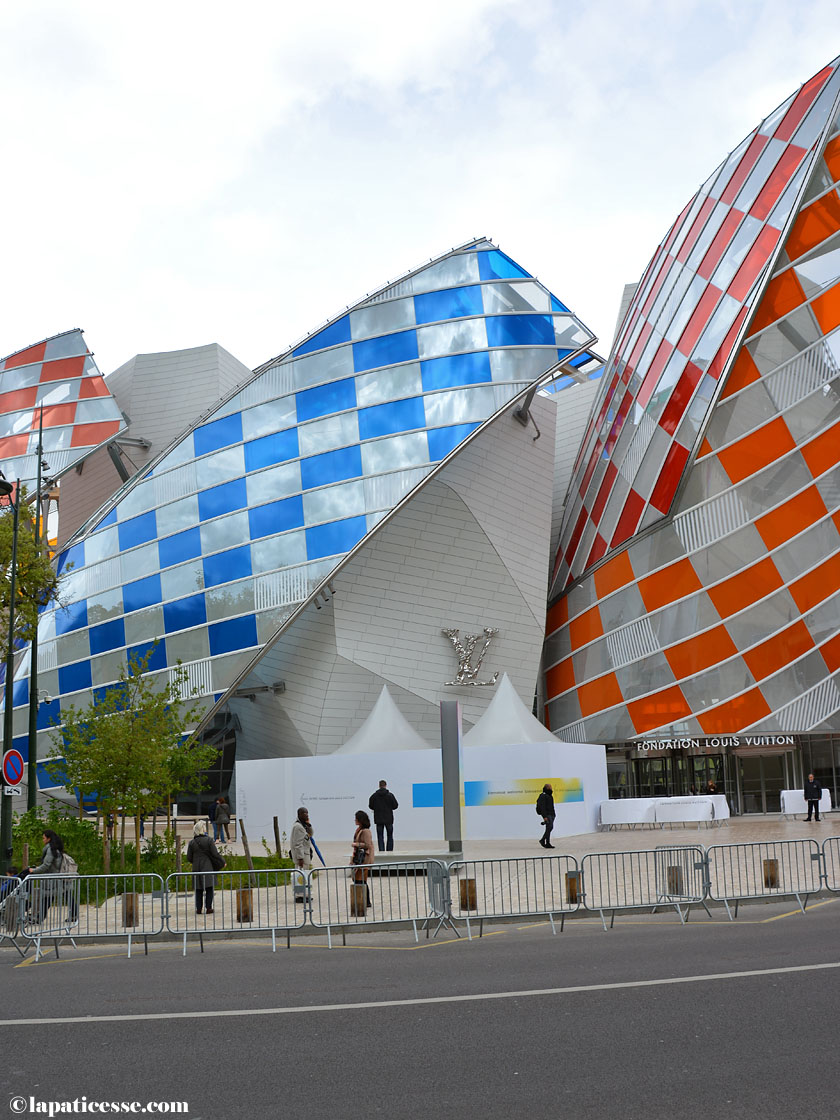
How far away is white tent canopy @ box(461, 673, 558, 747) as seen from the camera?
29125mm

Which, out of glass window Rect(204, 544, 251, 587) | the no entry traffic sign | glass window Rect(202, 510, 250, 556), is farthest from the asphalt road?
glass window Rect(202, 510, 250, 556)

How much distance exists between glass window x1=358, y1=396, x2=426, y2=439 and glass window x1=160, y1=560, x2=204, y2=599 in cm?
655

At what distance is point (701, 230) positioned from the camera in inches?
1441

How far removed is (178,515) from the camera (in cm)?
3522

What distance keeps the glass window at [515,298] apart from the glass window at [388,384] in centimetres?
320

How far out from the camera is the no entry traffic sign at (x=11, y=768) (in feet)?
59.8

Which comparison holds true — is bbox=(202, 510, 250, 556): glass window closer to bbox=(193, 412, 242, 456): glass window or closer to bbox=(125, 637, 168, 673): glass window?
bbox=(193, 412, 242, 456): glass window

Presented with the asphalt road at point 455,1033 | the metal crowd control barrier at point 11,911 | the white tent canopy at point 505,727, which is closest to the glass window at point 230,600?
the white tent canopy at point 505,727

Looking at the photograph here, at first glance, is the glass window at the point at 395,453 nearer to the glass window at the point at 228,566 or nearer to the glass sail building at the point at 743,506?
the glass window at the point at 228,566

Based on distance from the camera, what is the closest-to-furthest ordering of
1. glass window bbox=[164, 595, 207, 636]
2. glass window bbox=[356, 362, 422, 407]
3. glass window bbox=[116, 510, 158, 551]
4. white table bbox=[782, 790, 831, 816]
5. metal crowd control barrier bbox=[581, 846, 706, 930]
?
metal crowd control barrier bbox=[581, 846, 706, 930] → white table bbox=[782, 790, 831, 816] → glass window bbox=[164, 595, 207, 636] → glass window bbox=[356, 362, 422, 407] → glass window bbox=[116, 510, 158, 551]

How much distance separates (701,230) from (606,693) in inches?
605

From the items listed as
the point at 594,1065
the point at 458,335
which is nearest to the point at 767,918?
the point at 594,1065

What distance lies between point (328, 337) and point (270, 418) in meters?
3.19

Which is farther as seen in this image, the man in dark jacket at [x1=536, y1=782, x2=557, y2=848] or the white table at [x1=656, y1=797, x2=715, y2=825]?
the white table at [x1=656, y1=797, x2=715, y2=825]
